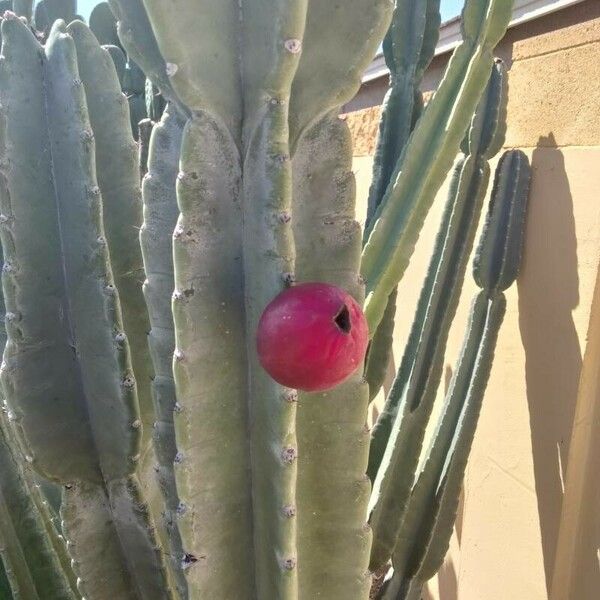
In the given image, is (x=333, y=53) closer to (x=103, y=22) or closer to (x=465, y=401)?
(x=465, y=401)

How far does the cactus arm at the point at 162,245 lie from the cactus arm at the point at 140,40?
0.05 metres

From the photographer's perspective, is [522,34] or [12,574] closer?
[12,574]

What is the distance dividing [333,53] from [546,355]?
1174mm

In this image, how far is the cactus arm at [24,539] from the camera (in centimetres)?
133

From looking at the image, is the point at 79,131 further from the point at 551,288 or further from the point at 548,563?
the point at 548,563

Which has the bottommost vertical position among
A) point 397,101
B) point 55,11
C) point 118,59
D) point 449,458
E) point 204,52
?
point 449,458

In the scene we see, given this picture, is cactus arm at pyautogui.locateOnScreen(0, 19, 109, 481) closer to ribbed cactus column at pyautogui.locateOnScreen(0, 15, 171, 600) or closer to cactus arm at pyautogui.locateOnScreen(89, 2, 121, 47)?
ribbed cactus column at pyautogui.locateOnScreen(0, 15, 171, 600)

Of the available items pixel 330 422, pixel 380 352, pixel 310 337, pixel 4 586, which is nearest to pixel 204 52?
pixel 310 337

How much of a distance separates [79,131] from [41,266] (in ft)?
0.82

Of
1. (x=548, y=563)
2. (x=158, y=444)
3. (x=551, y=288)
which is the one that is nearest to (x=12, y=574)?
(x=158, y=444)

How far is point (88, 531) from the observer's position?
4.21ft

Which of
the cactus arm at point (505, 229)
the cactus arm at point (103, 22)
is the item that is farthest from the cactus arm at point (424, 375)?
the cactus arm at point (103, 22)

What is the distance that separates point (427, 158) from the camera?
1.33 meters

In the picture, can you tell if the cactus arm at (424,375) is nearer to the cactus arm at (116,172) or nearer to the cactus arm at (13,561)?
the cactus arm at (116,172)
